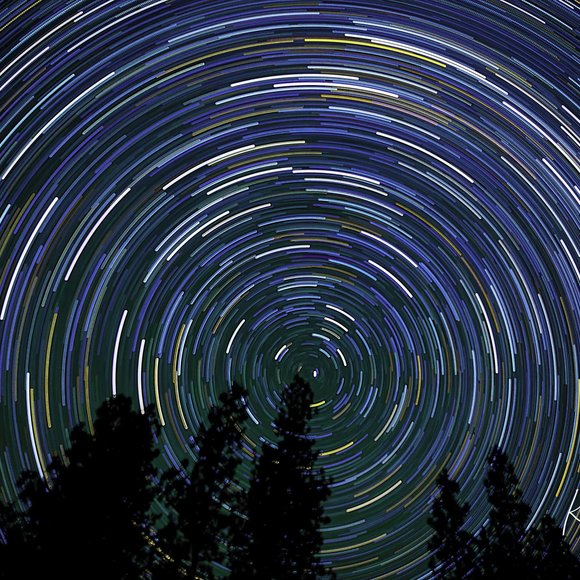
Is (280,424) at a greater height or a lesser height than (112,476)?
greater

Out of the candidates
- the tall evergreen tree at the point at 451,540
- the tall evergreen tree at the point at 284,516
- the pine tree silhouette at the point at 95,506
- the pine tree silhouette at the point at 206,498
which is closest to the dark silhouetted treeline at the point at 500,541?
the tall evergreen tree at the point at 451,540

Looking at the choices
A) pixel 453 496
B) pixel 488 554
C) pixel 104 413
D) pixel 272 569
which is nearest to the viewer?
pixel 104 413

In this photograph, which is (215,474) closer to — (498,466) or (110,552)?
(110,552)

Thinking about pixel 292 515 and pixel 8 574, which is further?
pixel 292 515

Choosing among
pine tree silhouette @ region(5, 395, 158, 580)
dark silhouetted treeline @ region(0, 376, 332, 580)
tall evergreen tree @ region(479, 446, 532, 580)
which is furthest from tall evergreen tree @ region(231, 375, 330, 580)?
tall evergreen tree @ region(479, 446, 532, 580)

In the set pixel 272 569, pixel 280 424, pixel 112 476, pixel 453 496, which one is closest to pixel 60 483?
pixel 112 476

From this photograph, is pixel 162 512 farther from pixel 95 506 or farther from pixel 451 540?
pixel 451 540

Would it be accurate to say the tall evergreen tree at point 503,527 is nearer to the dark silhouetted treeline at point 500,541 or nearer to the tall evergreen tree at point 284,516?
the dark silhouetted treeline at point 500,541
